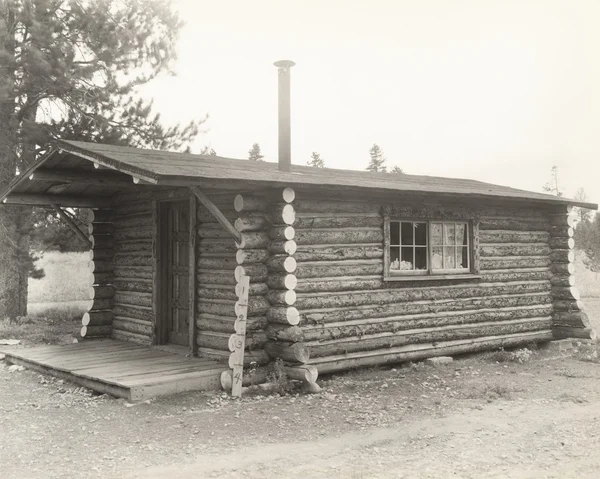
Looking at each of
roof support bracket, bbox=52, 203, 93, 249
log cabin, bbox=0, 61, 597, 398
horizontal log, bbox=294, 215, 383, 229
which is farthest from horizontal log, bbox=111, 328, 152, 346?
horizontal log, bbox=294, 215, 383, 229

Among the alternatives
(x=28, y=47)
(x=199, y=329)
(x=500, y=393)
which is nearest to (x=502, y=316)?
(x=500, y=393)

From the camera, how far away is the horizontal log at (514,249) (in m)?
11.7

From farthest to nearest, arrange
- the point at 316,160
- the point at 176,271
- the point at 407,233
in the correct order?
the point at 316,160
the point at 407,233
the point at 176,271

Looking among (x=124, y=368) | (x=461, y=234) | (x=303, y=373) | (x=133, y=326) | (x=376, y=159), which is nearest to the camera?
(x=303, y=373)

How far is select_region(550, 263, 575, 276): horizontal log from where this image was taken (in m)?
12.6

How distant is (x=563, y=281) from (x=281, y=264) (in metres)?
6.93

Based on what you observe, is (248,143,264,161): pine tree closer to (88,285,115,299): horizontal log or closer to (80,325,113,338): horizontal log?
(88,285,115,299): horizontal log

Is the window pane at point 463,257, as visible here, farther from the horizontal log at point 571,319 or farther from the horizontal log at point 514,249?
the horizontal log at point 571,319

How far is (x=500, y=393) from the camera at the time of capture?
27.8ft

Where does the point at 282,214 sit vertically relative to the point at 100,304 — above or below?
above

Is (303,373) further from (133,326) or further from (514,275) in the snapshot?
(514,275)

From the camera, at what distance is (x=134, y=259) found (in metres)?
11.1

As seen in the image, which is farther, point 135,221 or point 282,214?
point 135,221

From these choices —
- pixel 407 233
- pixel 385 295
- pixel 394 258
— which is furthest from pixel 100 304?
pixel 407 233
